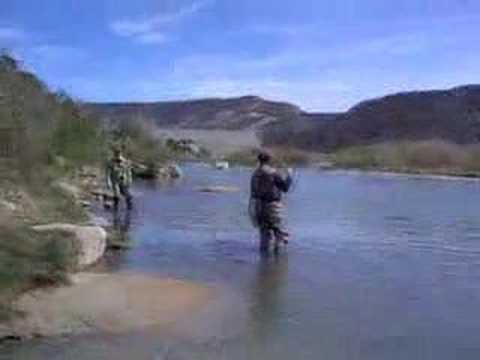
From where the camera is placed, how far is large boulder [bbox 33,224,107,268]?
15703mm

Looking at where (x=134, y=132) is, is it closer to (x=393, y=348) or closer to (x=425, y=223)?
(x=425, y=223)

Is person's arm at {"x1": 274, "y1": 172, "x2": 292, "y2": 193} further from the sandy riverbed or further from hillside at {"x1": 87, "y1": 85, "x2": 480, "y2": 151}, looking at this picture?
hillside at {"x1": 87, "y1": 85, "x2": 480, "y2": 151}

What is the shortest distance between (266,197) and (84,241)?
4.52 metres

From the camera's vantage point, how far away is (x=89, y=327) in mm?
11906

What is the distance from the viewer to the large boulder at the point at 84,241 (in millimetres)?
15703

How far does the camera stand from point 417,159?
95.4 metres

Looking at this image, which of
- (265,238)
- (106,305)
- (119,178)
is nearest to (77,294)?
(106,305)

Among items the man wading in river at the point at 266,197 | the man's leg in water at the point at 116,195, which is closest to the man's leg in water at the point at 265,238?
the man wading in river at the point at 266,197

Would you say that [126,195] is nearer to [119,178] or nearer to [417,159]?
[119,178]

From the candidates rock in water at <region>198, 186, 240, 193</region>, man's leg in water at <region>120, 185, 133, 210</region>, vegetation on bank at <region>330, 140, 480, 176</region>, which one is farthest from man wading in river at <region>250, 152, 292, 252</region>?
vegetation on bank at <region>330, 140, 480, 176</region>

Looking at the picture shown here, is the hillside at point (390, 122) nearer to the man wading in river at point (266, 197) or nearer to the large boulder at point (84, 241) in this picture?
the man wading in river at point (266, 197)

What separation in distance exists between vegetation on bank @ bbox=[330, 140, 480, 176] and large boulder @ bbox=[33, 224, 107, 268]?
7000 centimetres

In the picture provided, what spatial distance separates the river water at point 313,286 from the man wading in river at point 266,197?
0.55m

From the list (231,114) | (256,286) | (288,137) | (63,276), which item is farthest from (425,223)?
(231,114)
